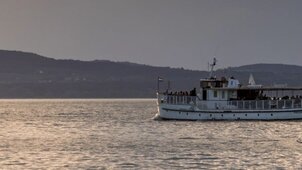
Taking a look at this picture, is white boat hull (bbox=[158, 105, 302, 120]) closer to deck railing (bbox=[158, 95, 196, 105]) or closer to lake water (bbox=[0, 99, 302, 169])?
deck railing (bbox=[158, 95, 196, 105])

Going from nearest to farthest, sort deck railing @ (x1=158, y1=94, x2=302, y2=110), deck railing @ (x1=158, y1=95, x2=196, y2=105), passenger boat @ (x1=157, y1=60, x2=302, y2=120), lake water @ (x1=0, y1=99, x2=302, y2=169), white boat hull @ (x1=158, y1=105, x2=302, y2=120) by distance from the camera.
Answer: lake water @ (x1=0, y1=99, x2=302, y2=169), white boat hull @ (x1=158, y1=105, x2=302, y2=120), passenger boat @ (x1=157, y1=60, x2=302, y2=120), deck railing @ (x1=158, y1=94, x2=302, y2=110), deck railing @ (x1=158, y1=95, x2=196, y2=105)

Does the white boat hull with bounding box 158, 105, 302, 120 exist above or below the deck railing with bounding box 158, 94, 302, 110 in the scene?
below

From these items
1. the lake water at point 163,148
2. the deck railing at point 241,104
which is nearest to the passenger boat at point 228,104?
the deck railing at point 241,104

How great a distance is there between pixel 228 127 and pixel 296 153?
34.6 metres

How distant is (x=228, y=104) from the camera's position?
107625 millimetres

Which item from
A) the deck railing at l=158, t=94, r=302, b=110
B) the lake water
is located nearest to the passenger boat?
the deck railing at l=158, t=94, r=302, b=110

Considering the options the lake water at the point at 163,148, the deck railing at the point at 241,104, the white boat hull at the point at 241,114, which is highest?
the deck railing at the point at 241,104

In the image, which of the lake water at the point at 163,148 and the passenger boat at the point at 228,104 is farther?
the passenger boat at the point at 228,104

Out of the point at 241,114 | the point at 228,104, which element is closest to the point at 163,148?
the point at 241,114

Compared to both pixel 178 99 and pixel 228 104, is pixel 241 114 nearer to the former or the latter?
pixel 228 104

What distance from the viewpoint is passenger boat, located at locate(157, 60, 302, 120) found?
106375mm

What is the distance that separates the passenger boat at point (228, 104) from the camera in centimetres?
10638

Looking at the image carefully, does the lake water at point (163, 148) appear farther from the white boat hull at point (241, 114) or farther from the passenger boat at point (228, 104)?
the passenger boat at point (228, 104)

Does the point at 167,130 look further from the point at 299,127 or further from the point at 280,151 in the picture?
the point at 280,151
